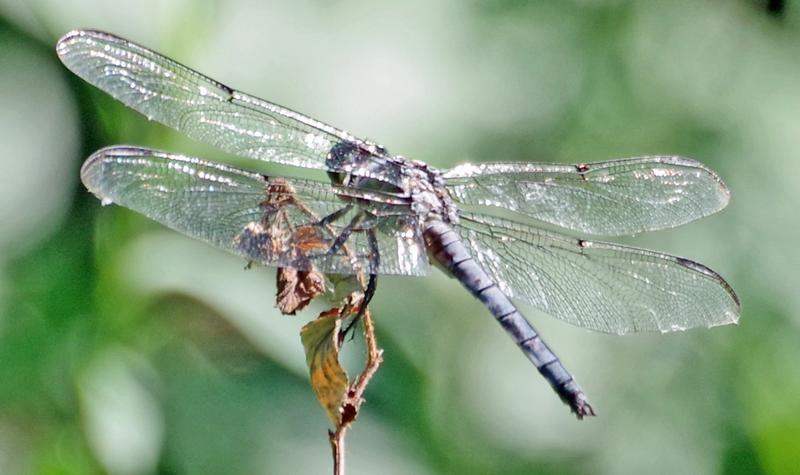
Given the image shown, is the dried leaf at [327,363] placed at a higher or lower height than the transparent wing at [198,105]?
lower

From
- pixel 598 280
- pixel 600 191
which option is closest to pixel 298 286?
pixel 598 280

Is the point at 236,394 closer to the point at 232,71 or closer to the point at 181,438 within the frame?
the point at 181,438

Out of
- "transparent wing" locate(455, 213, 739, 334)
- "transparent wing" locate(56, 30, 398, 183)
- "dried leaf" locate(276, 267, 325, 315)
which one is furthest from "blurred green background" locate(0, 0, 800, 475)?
"dried leaf" locate(276, 267, 325, 315)

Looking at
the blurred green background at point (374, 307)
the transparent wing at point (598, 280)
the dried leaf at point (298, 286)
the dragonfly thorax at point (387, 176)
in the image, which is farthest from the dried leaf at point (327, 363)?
the blurred green background at point (374, 307)

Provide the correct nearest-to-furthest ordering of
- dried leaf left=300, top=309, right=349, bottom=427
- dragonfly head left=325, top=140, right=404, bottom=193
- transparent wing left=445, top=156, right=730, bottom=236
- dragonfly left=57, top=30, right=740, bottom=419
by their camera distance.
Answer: dried leaf left=300, top=309, right=349, bottom=427 < dragonfly left=57, top=30, right=740, bottom=419 < dragonfly head left=325, top=140, right=404, bottom=193 < transparent wing left=445, top=156, right=730, bottom=236

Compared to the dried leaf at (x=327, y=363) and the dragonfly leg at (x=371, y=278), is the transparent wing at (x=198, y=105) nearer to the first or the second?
the dragonfly leg at (x=371, y=278)

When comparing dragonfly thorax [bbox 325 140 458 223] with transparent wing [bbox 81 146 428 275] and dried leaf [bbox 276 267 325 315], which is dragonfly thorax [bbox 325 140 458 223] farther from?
dried leaf [bbox 276 267 325 315]
